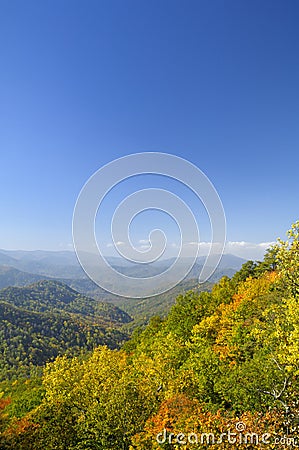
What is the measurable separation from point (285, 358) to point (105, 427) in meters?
11.1

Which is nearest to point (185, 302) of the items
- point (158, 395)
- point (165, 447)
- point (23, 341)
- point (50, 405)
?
point (158, 395)

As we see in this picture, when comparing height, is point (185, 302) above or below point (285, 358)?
below

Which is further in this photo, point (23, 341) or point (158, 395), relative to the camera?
point (23, 341)

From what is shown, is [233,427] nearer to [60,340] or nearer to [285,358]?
[285,358]

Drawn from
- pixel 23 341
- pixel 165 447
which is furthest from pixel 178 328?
pixel 23 341

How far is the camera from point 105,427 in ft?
55.1

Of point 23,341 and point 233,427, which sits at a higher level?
point 233,427

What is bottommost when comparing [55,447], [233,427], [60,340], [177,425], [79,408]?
[60,340]

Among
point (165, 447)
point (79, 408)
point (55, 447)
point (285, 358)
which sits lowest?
point (55, 447)

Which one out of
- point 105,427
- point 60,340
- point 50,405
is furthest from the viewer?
point 60,340

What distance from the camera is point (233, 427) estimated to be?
11.9m

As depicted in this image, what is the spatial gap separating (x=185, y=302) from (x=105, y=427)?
121ft

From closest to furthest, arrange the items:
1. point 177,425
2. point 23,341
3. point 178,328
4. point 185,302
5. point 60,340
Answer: point 177,425 < point 178,328 < point 185,302 < point 23,341 < point 60,340

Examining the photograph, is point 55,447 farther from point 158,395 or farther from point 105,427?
point 158,395
